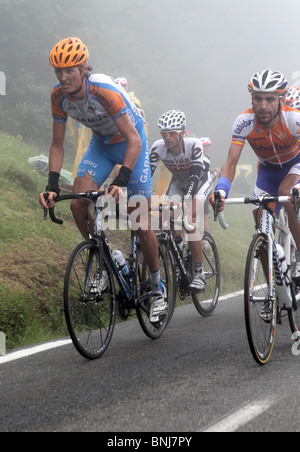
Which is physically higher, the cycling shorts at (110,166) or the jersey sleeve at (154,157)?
the jersey sleeve at (154,157)

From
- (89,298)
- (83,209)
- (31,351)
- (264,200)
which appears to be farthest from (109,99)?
(31,351)

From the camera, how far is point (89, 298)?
194 inches

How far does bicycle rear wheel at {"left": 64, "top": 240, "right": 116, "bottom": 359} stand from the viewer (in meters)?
4.75

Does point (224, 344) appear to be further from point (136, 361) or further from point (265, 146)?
point (265, 146)

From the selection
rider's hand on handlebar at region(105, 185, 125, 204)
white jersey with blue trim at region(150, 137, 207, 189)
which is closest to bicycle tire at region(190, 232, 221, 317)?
white jersey with blue trim at region(150, 137, 207, 189)

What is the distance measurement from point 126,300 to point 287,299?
133cm

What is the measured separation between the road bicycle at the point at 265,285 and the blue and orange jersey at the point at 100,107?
3.60 feet

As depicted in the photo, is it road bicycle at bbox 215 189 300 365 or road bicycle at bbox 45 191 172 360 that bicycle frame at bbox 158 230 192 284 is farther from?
road bicycle at bbox 215 189 300 365

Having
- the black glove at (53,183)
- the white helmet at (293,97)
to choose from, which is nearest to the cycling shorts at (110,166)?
the black glove at (53,183)

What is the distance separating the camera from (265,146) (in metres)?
5.95

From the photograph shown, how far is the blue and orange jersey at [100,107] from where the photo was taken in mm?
5160

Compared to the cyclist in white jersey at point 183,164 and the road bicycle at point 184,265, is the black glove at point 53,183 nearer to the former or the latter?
the road bicycle at point 184,265

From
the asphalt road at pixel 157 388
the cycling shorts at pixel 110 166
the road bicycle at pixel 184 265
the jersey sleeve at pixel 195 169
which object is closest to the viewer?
the asphalt road at pixel 157 388

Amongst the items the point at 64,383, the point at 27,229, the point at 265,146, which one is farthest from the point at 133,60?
the point at 64,383
